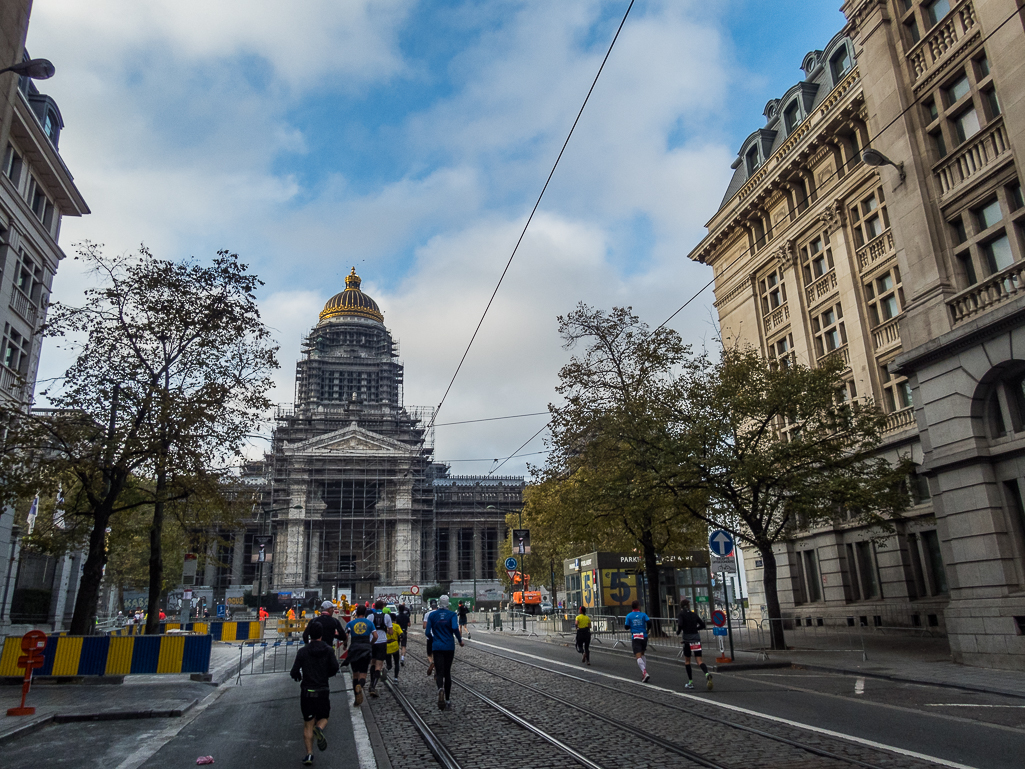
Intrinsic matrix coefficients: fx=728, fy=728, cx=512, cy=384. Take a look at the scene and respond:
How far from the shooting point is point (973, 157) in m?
18.7

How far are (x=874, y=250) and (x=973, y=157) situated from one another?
1102 cm

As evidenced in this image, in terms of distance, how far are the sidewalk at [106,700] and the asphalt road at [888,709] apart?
8.98 m

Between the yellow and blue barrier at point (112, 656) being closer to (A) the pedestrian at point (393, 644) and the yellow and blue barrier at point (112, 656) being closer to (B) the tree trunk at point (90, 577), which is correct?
(B) the tree trunk at point (90, 577)

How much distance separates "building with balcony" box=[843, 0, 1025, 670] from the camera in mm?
16672

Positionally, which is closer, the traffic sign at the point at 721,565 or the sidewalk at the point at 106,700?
the sidewalk at the point at 106,700

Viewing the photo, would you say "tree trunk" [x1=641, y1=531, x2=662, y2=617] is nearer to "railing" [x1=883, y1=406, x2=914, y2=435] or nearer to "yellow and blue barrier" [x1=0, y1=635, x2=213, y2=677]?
"railing" [x1=883, y1=406, x2=914, y2=435]

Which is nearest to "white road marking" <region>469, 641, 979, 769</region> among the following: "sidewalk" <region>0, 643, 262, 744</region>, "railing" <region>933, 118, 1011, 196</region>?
"sidewalk" <region>0, 643, 262, 744</region>

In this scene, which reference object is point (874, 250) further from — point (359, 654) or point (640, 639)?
point (359, 654)

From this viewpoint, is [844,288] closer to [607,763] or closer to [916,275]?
[916,275]

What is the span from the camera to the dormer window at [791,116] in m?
35.8

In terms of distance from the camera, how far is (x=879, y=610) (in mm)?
28297

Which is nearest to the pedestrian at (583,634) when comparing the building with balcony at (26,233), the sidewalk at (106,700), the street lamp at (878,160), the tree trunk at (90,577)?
the sidewalk at (106,700)

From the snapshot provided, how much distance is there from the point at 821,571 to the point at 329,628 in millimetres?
26684

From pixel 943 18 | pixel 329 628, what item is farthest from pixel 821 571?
pixel 329 628
